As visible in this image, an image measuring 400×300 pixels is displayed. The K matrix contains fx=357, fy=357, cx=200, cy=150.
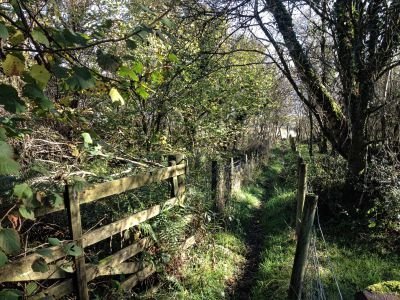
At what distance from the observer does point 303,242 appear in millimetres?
3922

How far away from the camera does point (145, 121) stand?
870cm

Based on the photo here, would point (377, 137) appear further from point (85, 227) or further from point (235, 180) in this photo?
Result: point (85, 227)

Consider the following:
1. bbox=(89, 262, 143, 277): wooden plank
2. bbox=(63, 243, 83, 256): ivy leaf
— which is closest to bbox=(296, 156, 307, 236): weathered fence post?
bbox=(89, 262, 143, 277): wooden plank

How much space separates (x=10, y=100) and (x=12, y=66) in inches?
13.5

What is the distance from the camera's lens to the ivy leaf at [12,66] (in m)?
1.61

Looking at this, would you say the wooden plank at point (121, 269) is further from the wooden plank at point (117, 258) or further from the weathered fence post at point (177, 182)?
the weathered fence post at point (177, 182)

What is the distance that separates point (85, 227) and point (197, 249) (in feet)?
7.10

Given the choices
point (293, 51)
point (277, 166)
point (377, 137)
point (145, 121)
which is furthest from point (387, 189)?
point (277, 166)

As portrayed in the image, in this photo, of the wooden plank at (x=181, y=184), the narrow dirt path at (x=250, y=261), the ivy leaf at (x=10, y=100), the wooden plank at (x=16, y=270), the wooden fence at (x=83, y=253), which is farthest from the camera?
the wooden plank at (x=181, y=184)

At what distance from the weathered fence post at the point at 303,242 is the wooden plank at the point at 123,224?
6.75 feet

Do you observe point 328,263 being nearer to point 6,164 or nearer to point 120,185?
point 120,185

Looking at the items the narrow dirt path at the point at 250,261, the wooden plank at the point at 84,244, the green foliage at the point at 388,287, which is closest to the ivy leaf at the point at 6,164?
the wooden plank at the point at 84,244

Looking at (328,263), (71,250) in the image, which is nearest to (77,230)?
(71,250)

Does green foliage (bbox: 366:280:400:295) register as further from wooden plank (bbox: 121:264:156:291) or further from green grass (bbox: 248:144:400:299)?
wooden plank (bbox: 121:264:156:291)
